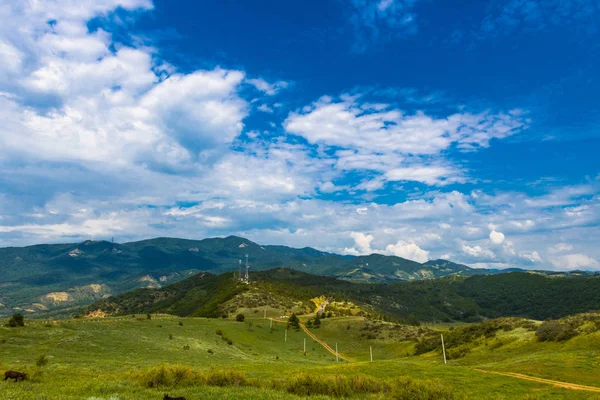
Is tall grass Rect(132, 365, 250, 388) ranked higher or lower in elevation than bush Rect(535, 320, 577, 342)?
higher

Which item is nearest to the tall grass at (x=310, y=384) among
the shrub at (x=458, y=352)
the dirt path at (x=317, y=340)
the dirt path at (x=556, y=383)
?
the dirt path at (x=556, y=383)

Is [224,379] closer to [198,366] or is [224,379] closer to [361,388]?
[361,388]

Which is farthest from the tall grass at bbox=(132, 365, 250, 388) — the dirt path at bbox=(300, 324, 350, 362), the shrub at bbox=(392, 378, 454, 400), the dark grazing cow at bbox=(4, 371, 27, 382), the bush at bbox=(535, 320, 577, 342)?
the dirt path at bbox=(300, 324, 350, 362)

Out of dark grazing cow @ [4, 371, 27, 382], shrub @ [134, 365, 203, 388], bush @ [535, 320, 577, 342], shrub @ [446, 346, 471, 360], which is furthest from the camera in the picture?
shrub @ [446, 346, 471, 360]

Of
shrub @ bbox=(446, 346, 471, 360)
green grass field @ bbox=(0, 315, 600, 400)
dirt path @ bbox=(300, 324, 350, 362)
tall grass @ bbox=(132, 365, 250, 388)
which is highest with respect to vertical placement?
tall grass @ bbox=(132, 365, 250, 388)

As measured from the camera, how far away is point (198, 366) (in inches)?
1341

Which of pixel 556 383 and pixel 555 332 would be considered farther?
pixel 555 332

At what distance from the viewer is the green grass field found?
62.2 ft

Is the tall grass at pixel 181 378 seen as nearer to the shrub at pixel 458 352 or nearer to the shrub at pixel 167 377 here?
the shrub at pixel 167 377

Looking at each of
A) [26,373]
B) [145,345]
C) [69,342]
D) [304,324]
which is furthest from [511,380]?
[304,324]

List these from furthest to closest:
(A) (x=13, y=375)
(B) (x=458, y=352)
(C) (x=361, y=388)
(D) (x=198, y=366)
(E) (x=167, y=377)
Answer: (B) (x=458, y=352)
(D) (x=198, y=366)
(C) (x=361, y=388)
(A) (x=13, y=375)
(E) (x=167, y=377)

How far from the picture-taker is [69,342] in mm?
42469

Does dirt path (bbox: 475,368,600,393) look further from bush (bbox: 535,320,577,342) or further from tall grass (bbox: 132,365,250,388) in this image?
tall grass (bbox: 132,365,250,388)

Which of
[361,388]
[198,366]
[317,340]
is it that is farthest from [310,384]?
[317,340]
